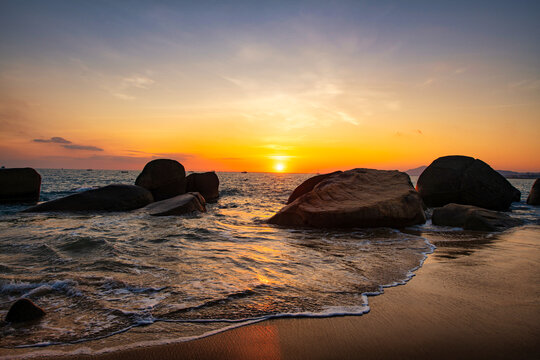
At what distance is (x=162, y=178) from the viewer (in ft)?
43.4

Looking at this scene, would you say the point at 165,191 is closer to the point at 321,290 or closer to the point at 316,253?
the point at 316,253

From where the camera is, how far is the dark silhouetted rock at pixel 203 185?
1593 centimetres

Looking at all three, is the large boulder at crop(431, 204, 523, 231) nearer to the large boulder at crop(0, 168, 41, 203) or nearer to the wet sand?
the wet sand

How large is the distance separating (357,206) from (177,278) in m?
4.83

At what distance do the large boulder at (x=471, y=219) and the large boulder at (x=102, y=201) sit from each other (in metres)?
9.84

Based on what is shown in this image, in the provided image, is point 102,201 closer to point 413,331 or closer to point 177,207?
point 177,207

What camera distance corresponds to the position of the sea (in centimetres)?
211

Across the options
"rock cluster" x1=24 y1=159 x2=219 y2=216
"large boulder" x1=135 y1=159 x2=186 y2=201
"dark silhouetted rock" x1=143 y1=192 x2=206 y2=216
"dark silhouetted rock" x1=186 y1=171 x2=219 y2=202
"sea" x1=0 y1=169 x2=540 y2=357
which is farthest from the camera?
"dark silhouetted rock" x1=186 y1=171 x2=219 y2=202

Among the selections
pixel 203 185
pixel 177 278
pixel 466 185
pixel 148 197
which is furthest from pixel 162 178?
pixel 466 185

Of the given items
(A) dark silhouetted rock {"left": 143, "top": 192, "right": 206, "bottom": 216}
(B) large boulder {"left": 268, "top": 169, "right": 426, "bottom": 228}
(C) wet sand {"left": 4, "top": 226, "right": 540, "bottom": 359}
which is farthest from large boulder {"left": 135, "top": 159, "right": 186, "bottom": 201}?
(C) wet sand {"left": 4, "top": 226, "right": 540, "bottom": 359}

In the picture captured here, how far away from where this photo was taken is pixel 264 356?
179cm

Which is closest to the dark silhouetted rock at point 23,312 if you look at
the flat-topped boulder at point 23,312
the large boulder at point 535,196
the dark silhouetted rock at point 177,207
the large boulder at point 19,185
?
the flat-topped boulder at point 23,312

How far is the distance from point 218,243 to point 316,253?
176cm

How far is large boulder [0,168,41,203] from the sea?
767cm
